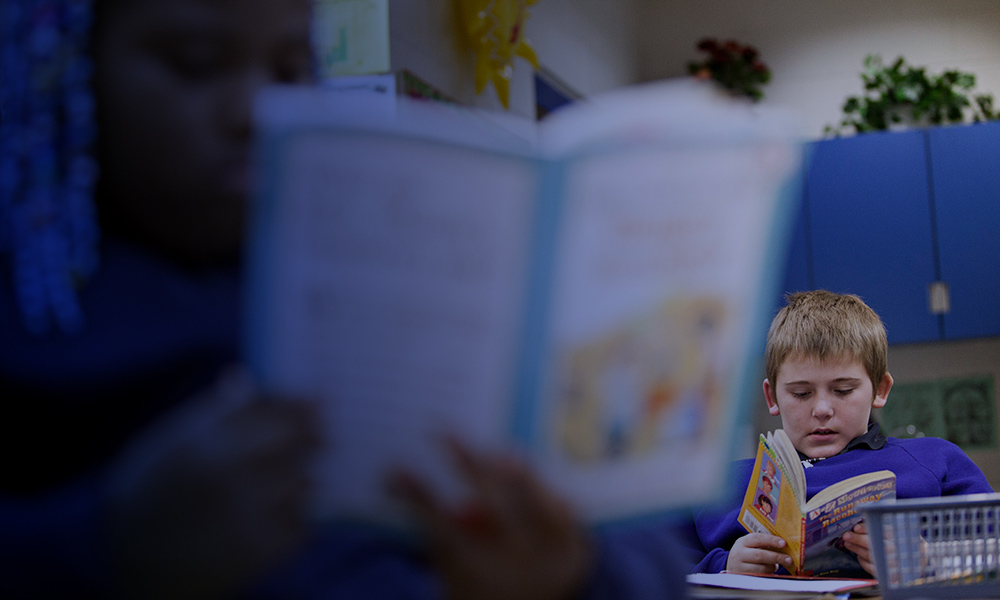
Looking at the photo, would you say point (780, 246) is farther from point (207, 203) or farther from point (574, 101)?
point (574, 101)

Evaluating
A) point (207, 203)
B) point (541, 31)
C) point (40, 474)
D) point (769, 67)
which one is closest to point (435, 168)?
point (207, 203)

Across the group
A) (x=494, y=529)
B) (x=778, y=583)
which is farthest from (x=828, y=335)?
(x=494, y=529)

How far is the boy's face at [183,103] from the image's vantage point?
0.51 m

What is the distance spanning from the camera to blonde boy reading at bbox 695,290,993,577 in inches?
65.3

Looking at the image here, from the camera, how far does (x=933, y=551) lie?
1034 millimetres

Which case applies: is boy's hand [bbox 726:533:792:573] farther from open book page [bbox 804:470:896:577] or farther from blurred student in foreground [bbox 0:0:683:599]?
blurred student in foreground [bbox 0:0:683:599]

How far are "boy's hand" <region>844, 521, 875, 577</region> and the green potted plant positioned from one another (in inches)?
124

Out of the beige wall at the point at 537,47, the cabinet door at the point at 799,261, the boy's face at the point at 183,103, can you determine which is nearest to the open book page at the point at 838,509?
the boy's face at the point at 183,103

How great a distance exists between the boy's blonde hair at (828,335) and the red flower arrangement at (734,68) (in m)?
2.78

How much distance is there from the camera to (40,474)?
0.51 metres

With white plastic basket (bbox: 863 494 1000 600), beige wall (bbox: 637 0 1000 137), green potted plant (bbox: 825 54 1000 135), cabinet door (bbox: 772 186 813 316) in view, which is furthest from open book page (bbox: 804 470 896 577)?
beige wall (bbox: 637 0 1000 137)

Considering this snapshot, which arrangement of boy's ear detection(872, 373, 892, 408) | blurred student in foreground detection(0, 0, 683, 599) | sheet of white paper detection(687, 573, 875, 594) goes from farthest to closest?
boy's ear detection(872, 373, 892, 408) → sheet of white paper detection(687, 573, 875, 594) → blurred student in foreground detection(0, 0, 683, 599)

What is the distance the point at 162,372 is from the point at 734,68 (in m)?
4.44

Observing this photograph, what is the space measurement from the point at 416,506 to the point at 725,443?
0.21 meters
